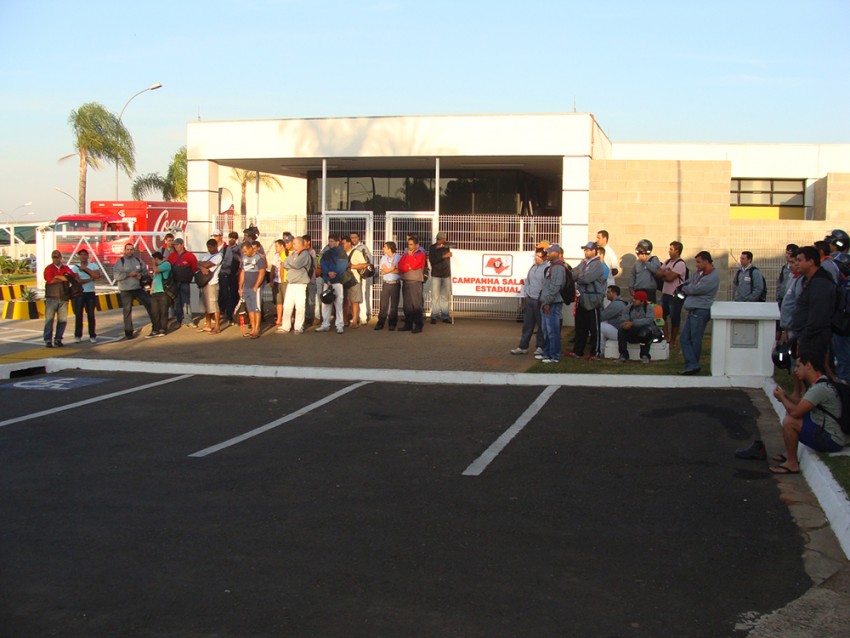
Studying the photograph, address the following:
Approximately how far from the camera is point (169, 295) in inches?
684

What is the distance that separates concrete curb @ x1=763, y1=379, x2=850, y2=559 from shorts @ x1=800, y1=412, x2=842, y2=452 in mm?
100

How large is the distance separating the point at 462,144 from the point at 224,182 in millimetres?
26842

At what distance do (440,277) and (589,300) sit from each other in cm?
485

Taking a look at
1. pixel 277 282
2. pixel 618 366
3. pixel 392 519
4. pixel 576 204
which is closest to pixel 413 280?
pixel 277 282

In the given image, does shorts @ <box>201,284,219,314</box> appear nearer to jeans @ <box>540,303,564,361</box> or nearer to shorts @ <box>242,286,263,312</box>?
shorts @ <box>242,286,263,312</box>

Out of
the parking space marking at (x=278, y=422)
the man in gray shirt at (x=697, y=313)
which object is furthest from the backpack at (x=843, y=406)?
the parking space marking at (x=278, y=422)

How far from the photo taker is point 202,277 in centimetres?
1698

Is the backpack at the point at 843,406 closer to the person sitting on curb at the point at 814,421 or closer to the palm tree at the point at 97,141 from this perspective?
the person sitting on curb at the point at 814,421

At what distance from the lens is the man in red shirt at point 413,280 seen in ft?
54.5

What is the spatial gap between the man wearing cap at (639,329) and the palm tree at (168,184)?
46889 millimetres

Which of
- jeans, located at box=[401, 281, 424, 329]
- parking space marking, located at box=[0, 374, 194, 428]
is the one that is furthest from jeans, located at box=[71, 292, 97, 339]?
jeans, located at box=[401, 281, 424, 329]

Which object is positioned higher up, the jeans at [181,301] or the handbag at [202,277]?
the handbag at [202,277]

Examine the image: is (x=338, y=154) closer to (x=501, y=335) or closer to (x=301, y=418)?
(x=501, y=335)

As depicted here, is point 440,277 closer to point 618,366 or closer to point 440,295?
point 440,295
